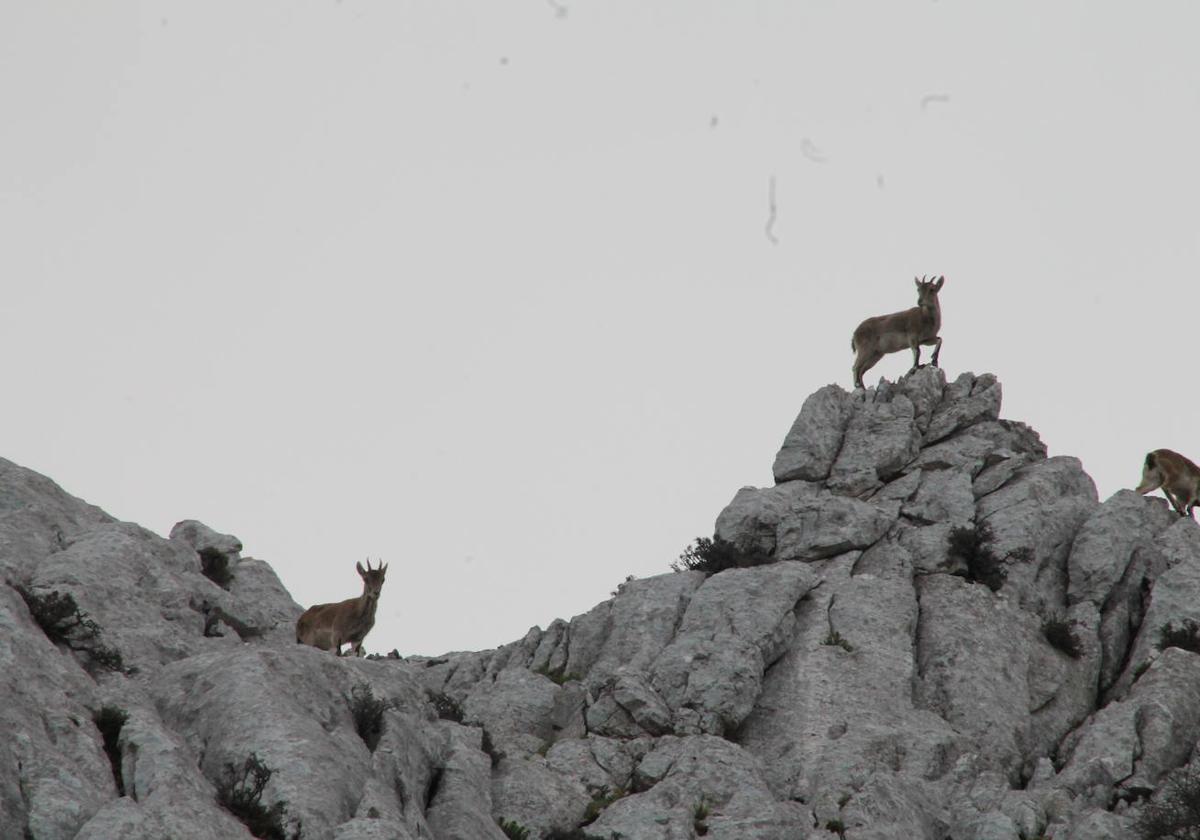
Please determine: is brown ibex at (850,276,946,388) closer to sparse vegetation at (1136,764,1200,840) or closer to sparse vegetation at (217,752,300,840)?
sparse vegetation at (1136,764,1200,840)

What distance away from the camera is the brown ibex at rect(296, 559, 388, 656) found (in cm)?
2780

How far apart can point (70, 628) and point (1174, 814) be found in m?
17.4

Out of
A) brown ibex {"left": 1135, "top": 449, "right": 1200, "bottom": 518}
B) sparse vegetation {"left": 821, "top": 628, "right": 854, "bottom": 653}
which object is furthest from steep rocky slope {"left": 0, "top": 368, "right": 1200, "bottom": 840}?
brown ibex {"left": 1135, "top": 449, "right": 1200, "bottom": 518}

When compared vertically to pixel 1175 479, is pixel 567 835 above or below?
below

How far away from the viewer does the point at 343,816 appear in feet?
60.7

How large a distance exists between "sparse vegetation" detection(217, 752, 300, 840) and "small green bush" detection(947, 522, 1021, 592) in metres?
16.3

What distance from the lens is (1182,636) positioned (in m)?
27.0

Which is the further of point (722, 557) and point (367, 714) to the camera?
point (722, 557)

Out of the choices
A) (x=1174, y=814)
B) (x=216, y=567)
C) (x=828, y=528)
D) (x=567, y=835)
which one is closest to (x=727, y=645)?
(x=828, y=528)

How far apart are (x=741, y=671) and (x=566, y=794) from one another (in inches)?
179

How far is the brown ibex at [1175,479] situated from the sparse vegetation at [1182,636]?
5.14 meters

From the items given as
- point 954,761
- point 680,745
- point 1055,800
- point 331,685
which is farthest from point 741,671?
point 331,685

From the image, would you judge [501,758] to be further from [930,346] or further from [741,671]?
[930,346]

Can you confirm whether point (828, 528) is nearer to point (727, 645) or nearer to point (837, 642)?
point (837, 642)
